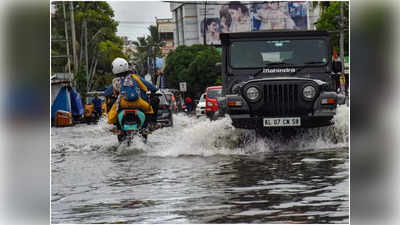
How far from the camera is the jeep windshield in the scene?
1195 centimetres

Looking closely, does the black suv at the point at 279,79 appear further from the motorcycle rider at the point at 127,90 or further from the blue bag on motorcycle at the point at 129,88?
the blue bag on motorcycle at the point at 129,88

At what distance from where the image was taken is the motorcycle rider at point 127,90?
1167 cm

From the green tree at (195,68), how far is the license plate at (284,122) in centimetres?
4475

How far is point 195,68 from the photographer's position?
60.2 metres

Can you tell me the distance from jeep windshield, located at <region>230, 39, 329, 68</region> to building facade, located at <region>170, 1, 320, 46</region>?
84952 mm

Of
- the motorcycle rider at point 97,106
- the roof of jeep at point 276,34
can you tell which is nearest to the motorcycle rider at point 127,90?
the roof of jeep at point 276,34

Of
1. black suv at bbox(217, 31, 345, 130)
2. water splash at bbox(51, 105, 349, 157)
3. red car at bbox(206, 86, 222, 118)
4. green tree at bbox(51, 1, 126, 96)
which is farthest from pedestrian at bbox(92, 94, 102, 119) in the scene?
green tree at bbox(51, 1, 126, 96)

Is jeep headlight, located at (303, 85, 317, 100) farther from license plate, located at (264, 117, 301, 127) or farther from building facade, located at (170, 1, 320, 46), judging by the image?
building facade, located at (170, 1, 320, 46)
